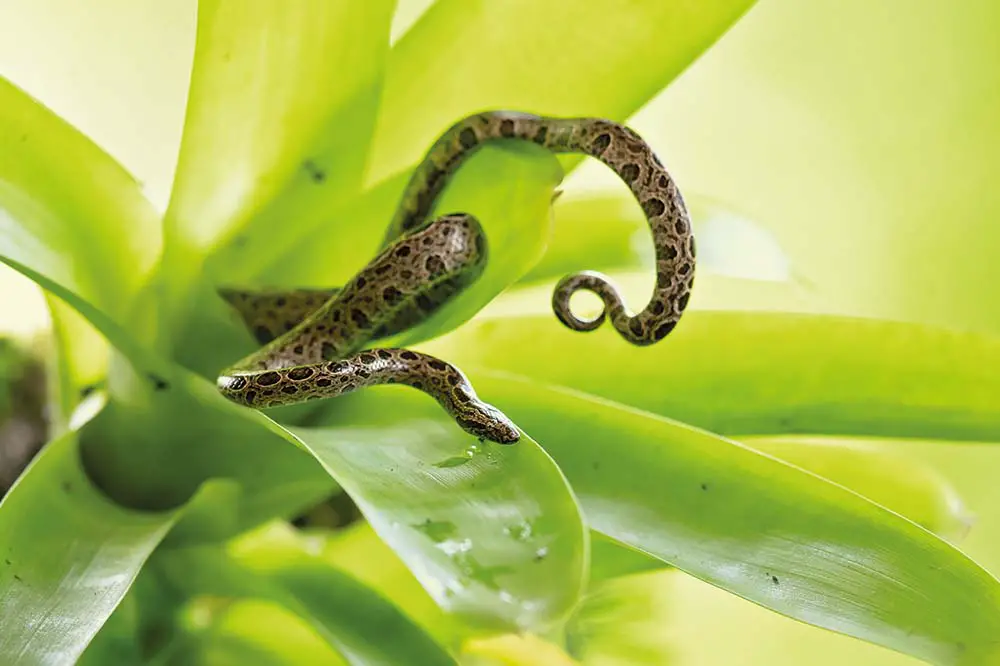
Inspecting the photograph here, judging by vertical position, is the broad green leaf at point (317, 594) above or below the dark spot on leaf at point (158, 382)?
below

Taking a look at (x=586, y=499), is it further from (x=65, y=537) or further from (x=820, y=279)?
(x=820, y=279)

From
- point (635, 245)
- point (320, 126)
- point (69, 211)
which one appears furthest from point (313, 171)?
point (635, 245)

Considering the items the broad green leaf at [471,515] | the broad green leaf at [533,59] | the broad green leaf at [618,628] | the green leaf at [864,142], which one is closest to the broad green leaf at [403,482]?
the broad green leaf at [471,515]

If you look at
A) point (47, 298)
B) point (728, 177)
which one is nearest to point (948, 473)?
point (728, 177)

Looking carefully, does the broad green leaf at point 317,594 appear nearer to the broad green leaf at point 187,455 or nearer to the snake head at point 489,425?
the broad green leaf at point 187,455

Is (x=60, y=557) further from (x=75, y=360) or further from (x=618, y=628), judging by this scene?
(x=618, y=628)

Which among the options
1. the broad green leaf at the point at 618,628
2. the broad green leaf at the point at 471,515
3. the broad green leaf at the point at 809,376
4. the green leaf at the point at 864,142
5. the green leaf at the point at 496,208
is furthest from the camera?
the green leaf at the point at 864,142

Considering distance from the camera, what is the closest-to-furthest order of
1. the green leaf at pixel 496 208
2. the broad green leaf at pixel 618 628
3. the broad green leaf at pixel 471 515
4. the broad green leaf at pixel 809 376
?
the broad green leaf at pixel 471 515, the green leaf at pixel 496 208, the broad green leaf at pixel 809 376, the broad green leaf at pixel 618 628

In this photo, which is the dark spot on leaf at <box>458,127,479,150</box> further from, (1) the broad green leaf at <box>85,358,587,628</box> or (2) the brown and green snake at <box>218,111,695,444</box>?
(1) the broad green leaf at <box>85,358,587,628</box>
